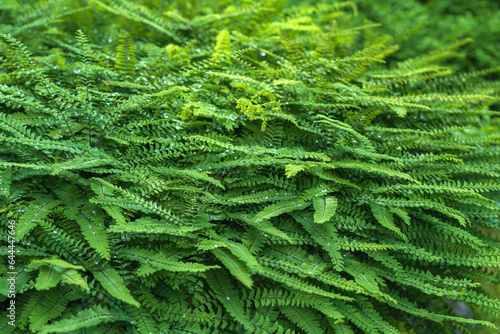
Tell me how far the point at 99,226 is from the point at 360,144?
1.67 m

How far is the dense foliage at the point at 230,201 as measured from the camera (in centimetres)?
191

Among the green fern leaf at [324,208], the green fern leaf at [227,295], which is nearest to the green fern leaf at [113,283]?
the green fern leaf at [227,295]

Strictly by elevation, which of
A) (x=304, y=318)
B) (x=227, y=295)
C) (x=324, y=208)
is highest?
(x=324, y=208)

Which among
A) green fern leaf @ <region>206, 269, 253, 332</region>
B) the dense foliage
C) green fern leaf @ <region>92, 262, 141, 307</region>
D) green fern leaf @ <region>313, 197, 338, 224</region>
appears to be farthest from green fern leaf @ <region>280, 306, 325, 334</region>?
green fern leaf @ <region>92, 262, 141, 307</region>

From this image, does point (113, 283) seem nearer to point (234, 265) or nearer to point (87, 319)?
point (87, 319)

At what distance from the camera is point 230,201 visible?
2.13 metres

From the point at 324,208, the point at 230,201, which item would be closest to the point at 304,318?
the point at 324,208

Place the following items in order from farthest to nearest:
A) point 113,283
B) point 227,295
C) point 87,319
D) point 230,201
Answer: point 230,201, point 227,295, point 113,283, point 87,319

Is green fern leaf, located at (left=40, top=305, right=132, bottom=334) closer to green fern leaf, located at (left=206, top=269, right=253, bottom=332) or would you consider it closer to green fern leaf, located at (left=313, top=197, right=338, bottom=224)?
green fern leaf, located at (left=206, top=269, right=253, bottom=332)

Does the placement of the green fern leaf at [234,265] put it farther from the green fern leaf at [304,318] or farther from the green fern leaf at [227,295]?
the green fern leaf at [304,318]

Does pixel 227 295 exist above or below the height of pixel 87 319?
below

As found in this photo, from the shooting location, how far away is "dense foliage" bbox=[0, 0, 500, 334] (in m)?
1.91

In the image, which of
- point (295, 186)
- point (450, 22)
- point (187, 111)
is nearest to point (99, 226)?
point (187, 111)

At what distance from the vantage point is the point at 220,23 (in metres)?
3.59
